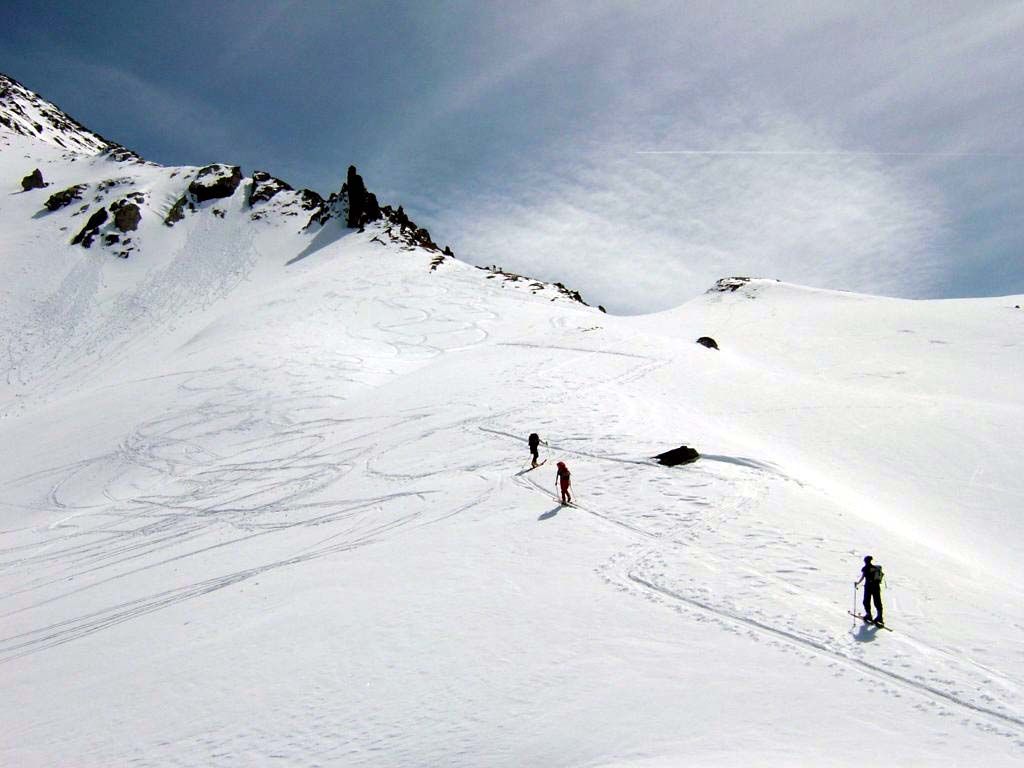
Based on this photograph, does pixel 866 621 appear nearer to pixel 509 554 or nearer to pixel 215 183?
pixel 509 554

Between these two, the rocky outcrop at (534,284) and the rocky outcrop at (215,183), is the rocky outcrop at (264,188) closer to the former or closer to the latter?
the rocky outcrop at (215,183)

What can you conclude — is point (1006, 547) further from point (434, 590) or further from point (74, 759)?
point (74, 759)

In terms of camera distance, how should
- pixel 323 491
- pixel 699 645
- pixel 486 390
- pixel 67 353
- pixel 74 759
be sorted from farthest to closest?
1. pixel 67 353
2. pixel 486 390
3. pixel 323 491
4. pixel 699 645
5. pixel 74 759

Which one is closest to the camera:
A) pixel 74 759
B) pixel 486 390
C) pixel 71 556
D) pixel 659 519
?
pixel 74 759

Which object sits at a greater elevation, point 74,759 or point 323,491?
point 323,491

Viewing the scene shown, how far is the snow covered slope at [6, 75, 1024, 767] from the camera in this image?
835 cm

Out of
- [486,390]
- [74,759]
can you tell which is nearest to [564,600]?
[74,759]

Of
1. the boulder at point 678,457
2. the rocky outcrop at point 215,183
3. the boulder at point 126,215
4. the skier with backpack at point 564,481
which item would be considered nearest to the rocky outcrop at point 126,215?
the boulder at point 126,215

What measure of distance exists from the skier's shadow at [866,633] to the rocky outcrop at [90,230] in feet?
319

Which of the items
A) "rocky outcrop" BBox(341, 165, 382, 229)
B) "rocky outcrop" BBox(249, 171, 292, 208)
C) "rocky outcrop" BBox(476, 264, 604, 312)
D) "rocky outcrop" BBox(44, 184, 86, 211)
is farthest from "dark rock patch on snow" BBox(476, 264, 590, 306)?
"rocky outcrop" BBox(44, 184, 86, 211)

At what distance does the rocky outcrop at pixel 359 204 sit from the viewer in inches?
3130

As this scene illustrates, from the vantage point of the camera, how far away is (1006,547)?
17391 mm

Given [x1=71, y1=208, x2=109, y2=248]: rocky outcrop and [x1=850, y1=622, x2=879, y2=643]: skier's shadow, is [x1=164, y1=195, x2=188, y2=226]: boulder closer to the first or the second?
[x1=71, y1=208, x2=109, y2=248]: rocky outcrop

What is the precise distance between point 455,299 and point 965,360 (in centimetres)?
3728
